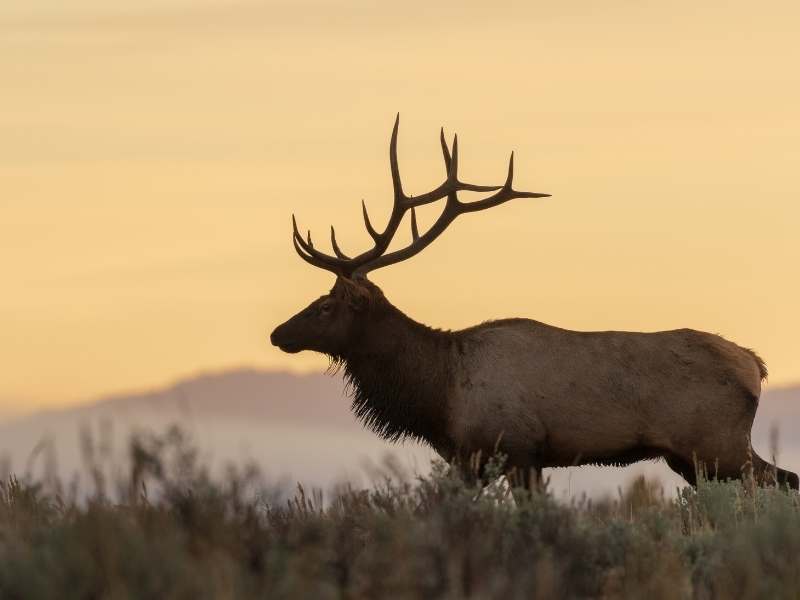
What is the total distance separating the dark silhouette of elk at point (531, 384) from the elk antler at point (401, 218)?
0.02 meters

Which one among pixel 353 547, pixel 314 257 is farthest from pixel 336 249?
pixel 353 547

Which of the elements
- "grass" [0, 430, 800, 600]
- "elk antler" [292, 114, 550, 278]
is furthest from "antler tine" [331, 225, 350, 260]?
"grass" [0, 430, 800, 600]

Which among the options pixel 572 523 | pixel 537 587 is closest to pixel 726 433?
pixel 572 523

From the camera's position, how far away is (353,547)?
761cm

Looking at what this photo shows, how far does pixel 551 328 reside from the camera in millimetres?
12102

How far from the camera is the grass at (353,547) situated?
6.41 m

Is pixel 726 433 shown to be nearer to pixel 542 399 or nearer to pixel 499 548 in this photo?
pixel 542 399

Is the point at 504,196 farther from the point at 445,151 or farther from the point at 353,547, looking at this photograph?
the point at 353,547

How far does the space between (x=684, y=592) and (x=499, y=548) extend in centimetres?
92

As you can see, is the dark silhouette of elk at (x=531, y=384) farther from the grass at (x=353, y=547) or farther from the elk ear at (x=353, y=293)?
the grass at (x=353, y=547)

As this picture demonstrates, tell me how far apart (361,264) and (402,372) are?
96 cm

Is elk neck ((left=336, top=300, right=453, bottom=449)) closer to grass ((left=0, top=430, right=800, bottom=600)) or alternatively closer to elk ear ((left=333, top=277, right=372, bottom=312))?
elk ear ((left=333, top=277, right=372, bottom=312))

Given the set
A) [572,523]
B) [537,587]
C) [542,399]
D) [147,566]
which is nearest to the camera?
[147,566]

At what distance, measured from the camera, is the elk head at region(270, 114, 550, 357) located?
12.0 m
